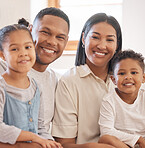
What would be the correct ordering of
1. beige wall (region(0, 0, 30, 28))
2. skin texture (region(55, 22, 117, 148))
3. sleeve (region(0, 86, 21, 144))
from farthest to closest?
beige wall (region(0, 0, 30, 28)), skin texture (region(55, 22, 117, 148)), sleeve (region(0, 86, 21, 144))

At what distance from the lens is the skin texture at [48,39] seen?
163 centimetres

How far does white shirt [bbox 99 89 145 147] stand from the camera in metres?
1.54

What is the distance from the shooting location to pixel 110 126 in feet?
4.94

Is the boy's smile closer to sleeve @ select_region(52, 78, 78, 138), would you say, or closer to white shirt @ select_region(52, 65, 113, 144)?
white shirt @ select_region(52, 65, 113, 144)

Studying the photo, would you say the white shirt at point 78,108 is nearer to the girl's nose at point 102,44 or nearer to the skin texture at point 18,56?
the girl's nose at point 102,44

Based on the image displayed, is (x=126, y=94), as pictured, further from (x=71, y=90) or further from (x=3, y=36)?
(x=3, y=36)

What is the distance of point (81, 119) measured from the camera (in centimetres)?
164

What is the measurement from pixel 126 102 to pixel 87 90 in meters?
0.24

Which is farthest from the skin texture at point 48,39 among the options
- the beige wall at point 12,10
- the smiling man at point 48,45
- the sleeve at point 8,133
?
the beige wall at point 12,10

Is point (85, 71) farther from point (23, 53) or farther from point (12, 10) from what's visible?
point (12, 10)

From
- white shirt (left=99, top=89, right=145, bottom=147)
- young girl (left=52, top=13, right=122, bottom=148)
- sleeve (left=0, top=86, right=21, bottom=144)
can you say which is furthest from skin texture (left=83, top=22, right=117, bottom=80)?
sleeve (left=0, top=86, right=21, bottom=144)

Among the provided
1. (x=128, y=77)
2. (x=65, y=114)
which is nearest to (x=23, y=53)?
(x=65, y=114)

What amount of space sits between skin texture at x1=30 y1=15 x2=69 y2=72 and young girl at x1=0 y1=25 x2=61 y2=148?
1.03 feet

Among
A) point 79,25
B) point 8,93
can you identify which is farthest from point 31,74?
point 79,25
